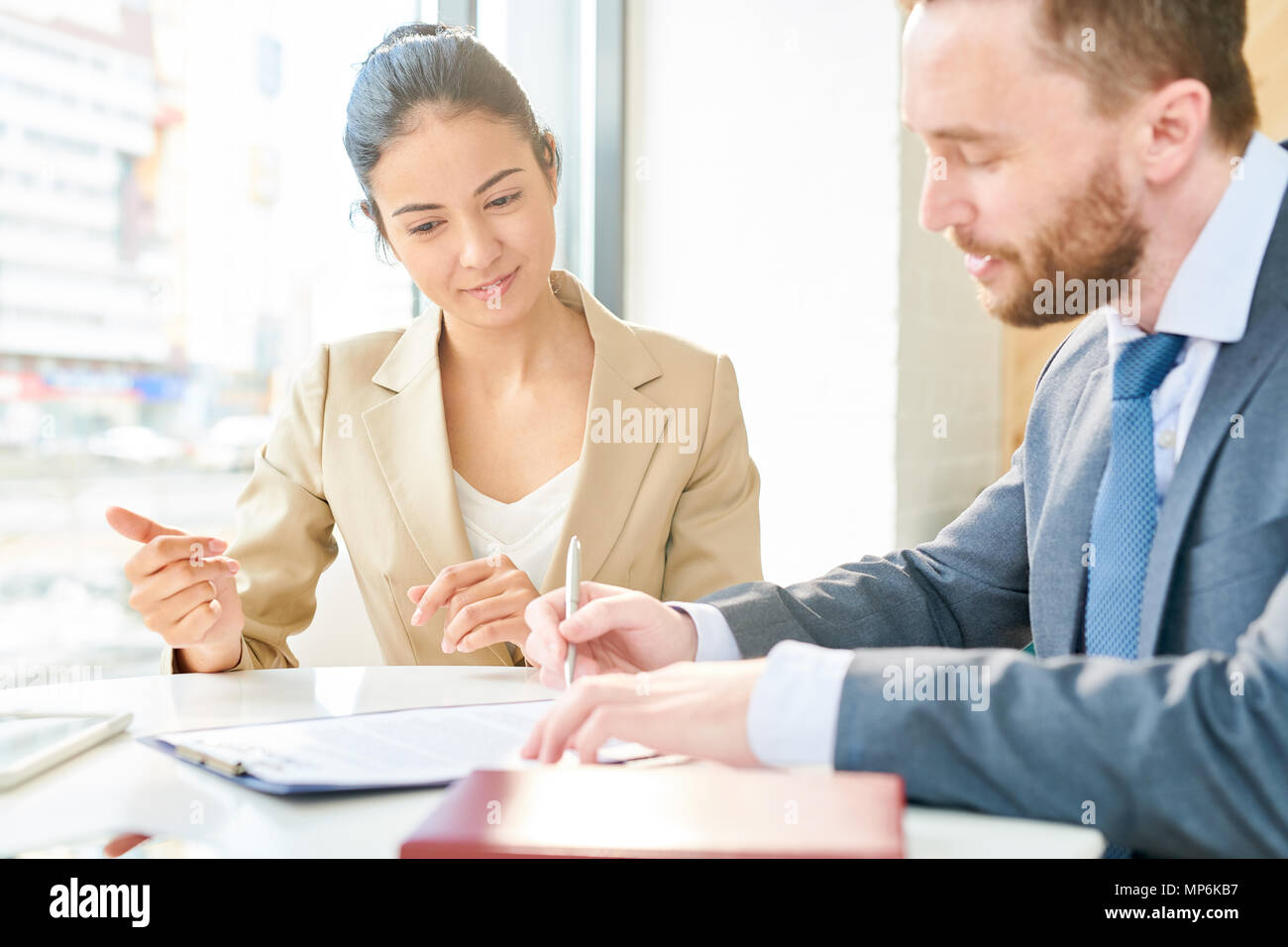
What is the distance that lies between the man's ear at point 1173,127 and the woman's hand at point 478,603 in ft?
2.76

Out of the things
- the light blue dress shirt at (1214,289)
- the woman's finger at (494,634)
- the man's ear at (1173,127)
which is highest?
the man's ear at (1173,127)

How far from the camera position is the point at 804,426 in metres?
2.97

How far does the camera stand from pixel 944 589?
1253mm

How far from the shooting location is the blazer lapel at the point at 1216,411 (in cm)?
86

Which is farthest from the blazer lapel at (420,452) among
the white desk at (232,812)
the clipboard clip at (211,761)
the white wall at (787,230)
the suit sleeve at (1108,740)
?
the white wall at (787,230)

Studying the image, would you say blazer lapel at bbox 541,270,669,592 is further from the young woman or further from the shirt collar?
the shirt collar

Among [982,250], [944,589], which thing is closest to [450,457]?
[944,589]

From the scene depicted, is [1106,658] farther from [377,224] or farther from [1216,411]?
[377,224]

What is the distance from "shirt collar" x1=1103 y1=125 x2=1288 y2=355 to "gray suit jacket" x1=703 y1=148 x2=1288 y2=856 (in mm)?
11

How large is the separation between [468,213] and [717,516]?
62 cm

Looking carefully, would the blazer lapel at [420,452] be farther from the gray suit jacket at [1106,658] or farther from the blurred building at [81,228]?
the gray suit jacket at [1106,658]

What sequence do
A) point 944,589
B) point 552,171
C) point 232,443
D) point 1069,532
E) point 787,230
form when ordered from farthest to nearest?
point 787,230
point 232,443
point 552,171
point 944,589
point 1069,532
